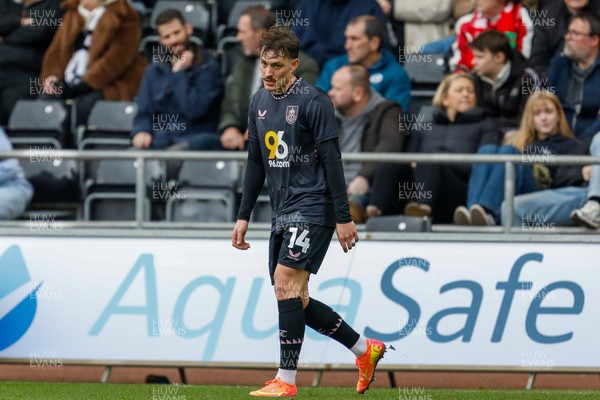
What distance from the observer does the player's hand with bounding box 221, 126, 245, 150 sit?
42.1 ft

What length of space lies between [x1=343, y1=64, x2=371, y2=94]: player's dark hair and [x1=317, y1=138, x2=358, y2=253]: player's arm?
4.40 metres

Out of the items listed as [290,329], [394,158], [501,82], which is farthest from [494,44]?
[290,329]

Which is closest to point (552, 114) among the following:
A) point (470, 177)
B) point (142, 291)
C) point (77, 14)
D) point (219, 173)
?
point (470, 177)

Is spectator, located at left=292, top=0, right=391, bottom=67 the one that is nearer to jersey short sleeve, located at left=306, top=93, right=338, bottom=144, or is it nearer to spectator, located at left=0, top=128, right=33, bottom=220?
spectator, located at left=0, top=128, right=33, bottom=220

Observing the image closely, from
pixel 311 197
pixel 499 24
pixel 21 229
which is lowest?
pixel 21 229

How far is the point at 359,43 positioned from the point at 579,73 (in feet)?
7.01

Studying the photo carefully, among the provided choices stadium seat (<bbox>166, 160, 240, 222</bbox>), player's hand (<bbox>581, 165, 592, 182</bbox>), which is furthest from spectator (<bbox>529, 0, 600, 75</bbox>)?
stadium seat (<bbox>166, 160, 240, 222</bbox>)

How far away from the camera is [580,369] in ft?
33.0

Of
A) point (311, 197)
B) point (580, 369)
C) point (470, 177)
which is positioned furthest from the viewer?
point (470, 177)

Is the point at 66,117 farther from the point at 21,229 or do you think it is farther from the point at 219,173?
the point at 21,229

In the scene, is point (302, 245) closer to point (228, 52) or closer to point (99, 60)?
point (228, 52)

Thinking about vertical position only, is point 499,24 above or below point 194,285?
above

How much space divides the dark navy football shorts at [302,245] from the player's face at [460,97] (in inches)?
167

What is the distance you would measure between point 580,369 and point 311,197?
314 cm
